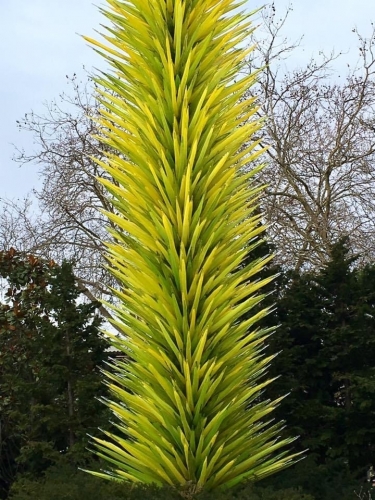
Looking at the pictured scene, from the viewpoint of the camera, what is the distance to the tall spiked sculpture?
2947mm

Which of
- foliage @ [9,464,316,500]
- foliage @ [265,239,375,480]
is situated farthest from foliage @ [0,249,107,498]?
foliage @ [9,464,316,500]

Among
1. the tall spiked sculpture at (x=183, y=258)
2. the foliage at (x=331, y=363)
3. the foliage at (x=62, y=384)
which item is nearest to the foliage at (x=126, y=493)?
the tall spiked sculpture at (x=183, y=258)

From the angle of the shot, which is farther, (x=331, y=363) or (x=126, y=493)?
(x=331, y=363)

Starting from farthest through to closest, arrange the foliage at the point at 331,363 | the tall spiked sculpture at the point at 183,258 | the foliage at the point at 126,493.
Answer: the foliage at the point at 331,363, the tall spiked sculpture at the point at 183,258, the foliage at the point at 126,493

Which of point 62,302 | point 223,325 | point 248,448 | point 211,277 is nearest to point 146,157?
point 211,277

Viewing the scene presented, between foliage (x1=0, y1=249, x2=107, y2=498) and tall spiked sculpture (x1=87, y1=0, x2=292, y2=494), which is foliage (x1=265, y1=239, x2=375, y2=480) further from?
tall spiked sculpture (x1=87, y1=0, x2=292, y2=494)

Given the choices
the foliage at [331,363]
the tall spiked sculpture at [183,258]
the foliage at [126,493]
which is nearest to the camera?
the foliage at [126,493]

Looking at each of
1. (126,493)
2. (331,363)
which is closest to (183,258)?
(126,493)

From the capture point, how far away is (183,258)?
292cm

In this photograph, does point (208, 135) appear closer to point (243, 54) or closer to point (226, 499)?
point (243, 54)

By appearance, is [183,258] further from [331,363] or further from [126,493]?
[331,363]

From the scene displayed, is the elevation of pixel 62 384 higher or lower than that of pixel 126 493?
higher

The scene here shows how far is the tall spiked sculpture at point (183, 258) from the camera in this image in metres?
2.95

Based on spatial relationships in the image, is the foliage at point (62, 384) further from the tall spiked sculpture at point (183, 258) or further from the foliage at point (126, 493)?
the tall spiked sculpture at point (183, 258)
